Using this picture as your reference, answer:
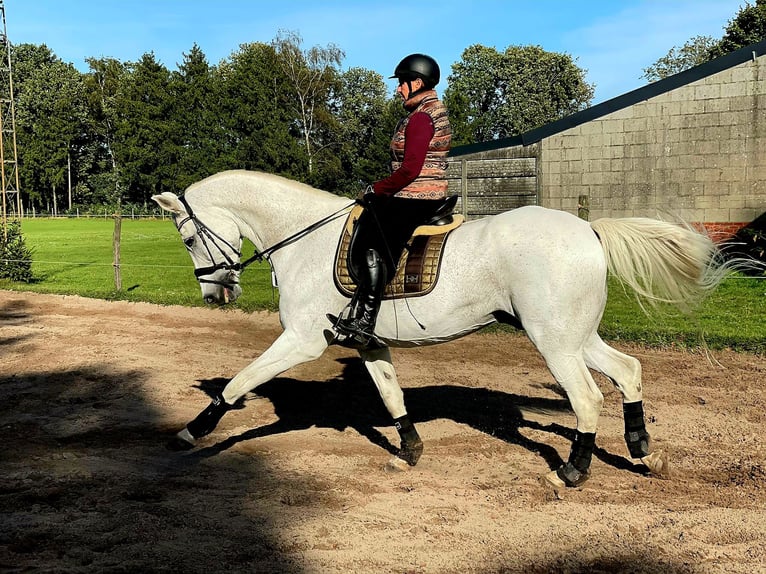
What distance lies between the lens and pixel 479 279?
5090mm

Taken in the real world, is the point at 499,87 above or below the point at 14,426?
above

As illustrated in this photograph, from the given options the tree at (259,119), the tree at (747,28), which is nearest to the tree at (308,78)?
the tree at (259,119)

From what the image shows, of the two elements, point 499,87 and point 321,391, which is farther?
point 499,87

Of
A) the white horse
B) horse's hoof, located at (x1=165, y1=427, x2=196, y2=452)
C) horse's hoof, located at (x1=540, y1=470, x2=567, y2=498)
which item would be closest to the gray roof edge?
the white horse

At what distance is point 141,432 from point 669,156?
47.7ft

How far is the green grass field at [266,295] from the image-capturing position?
1005 centimetres

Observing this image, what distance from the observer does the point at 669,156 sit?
54.3ft

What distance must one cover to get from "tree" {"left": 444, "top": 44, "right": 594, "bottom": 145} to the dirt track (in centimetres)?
6431

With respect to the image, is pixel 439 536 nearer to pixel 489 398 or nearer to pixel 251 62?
pixel 489 398

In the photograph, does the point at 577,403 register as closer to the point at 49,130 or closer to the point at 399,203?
the point at 399,203

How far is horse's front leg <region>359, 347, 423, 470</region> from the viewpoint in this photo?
5.58 metres

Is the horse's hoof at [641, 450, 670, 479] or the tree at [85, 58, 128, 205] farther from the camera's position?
the tree at [85, 58, 128, 205]

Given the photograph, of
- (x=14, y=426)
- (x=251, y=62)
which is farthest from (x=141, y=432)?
(x=251, y=62)

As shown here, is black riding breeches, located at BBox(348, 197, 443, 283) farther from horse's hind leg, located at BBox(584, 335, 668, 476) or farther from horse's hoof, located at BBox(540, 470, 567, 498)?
horse's hoof, located at BBox(540, 470, 567, 498)
